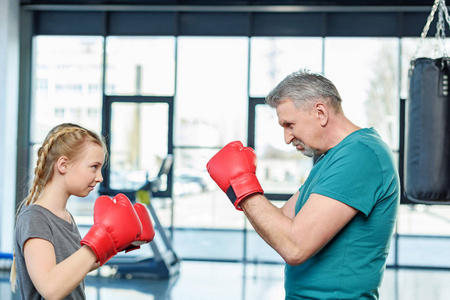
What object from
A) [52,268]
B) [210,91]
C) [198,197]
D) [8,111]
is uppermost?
[210,91]

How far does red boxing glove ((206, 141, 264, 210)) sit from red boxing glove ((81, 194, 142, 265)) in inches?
11.8

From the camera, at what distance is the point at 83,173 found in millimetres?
1480

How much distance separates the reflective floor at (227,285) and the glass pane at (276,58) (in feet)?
6.96

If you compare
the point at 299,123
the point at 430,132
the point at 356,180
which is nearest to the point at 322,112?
the point at 299,123

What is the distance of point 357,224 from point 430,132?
3.97 ft

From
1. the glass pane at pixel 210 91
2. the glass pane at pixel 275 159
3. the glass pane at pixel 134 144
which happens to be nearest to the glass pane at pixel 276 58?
the glass pane at pixel 210 91

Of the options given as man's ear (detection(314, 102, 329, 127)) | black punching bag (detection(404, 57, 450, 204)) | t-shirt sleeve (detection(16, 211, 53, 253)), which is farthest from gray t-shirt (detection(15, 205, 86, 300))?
black punching bag (detection(404, 57, 450, 204))

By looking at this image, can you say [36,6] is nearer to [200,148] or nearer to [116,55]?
[116,55]

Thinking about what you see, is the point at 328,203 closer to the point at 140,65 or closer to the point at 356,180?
the point at 356,180

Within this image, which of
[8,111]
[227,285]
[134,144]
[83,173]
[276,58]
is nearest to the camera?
[83,173]

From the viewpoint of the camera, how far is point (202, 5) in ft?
18.9

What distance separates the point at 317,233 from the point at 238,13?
486 cm

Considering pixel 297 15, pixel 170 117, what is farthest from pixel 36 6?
pixel 297 15

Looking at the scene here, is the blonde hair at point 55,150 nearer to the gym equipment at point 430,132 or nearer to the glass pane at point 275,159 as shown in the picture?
the gym equipment at point 430,132
